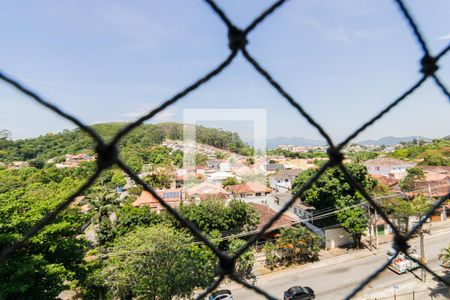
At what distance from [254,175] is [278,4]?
24107 mm

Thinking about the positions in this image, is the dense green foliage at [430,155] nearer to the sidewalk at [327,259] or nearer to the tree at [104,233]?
the sidewalk at [327,259]

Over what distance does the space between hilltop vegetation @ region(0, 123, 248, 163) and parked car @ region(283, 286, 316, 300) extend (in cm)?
2344

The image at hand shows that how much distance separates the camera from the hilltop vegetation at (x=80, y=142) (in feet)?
116

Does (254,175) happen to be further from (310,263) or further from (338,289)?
(338,289)

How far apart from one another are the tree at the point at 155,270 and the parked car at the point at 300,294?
190 centimetres

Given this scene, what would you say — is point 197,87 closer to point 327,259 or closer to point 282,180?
point 327,259

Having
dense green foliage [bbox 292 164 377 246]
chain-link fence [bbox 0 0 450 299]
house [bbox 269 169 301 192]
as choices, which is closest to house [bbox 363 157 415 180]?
house [bbox 269 169 301 192]

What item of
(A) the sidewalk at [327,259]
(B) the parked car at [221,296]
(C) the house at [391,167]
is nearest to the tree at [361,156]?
(C) the house at [391,167]

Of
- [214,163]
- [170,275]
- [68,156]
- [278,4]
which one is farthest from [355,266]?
[68,156]

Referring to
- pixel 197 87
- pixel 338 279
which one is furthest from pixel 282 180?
pixel 197 87

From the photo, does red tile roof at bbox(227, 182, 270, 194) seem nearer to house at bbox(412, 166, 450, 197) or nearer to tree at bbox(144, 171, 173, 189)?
tree at bbox(144, 171, 173, 189)

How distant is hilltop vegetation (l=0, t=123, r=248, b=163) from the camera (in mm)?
35281

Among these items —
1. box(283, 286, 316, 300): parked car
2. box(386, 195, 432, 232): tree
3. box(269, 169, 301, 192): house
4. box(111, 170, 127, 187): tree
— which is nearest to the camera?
box(283, 286, 316, 300): parked car

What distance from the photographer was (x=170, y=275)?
574cm
